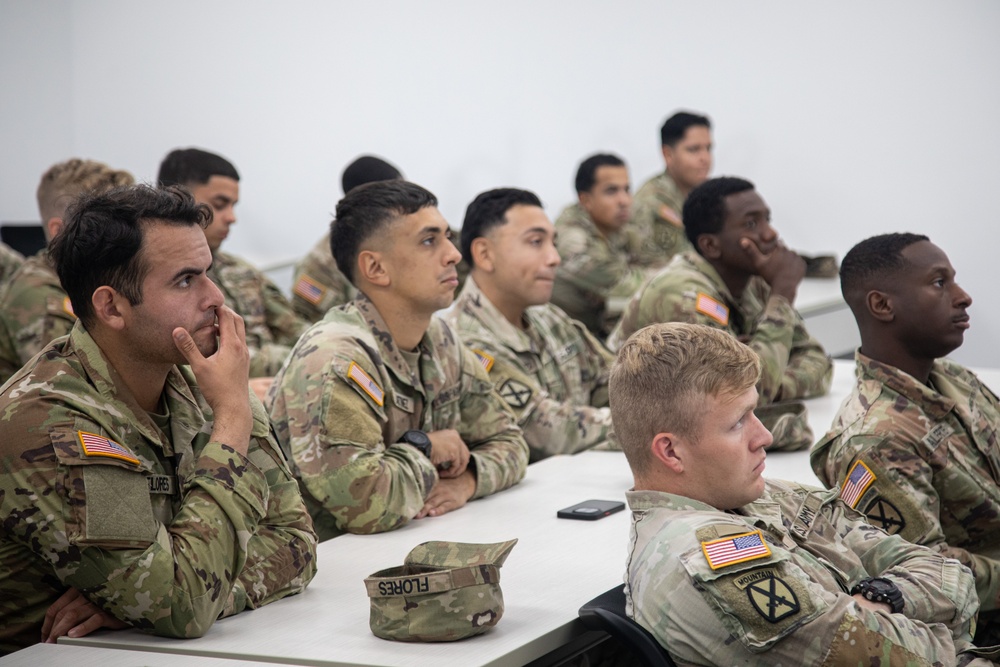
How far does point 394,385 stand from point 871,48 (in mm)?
4925

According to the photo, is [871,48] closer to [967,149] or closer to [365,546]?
[967,149]

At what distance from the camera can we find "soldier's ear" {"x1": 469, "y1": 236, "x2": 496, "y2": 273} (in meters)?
3.82

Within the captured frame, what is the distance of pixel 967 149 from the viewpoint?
648 centimetres

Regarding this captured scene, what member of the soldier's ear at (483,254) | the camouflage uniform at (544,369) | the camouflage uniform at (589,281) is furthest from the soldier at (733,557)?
the camouflage uniform at (589,281)

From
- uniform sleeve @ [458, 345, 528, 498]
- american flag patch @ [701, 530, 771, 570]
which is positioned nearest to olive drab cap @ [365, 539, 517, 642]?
american flag patch @ [701, 530, 771, 570]

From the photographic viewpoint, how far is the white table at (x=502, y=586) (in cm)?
178

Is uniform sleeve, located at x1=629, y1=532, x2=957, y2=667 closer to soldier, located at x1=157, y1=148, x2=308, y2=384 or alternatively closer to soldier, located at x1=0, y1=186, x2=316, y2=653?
soldier, located at x1=0, y1=186, x2=316, y2=653

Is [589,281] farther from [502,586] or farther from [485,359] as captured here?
[502,586]

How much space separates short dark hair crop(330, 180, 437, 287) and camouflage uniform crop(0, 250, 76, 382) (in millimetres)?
1031

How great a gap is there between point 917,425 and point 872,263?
41 cm

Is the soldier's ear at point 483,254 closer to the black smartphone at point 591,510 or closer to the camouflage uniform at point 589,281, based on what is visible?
the black smartphone at point 591,510

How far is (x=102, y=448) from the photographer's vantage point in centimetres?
178

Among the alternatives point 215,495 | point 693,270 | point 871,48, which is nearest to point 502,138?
point 871,48

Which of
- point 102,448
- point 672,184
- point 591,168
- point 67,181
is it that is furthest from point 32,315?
point 672,184
